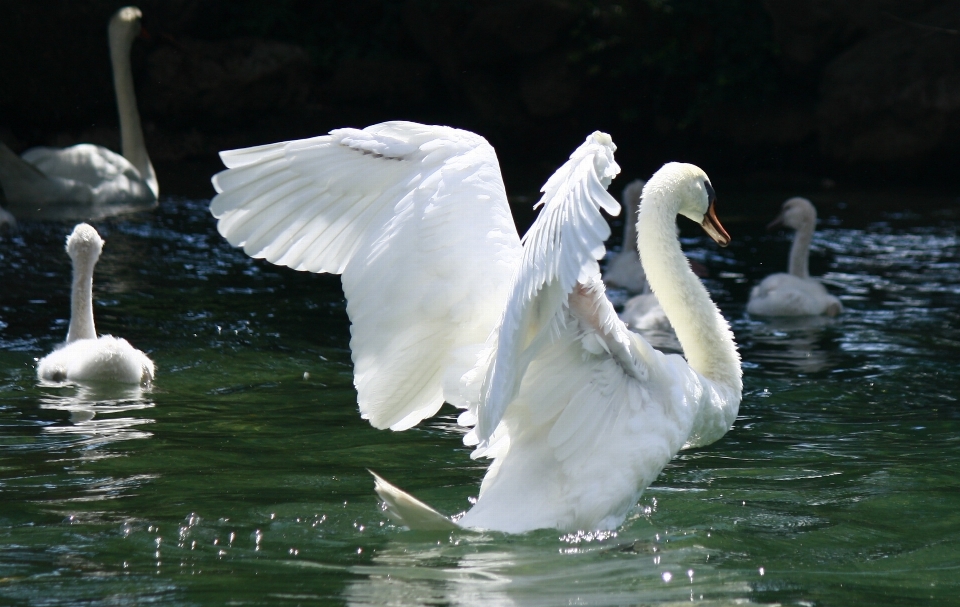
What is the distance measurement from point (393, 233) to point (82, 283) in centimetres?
317

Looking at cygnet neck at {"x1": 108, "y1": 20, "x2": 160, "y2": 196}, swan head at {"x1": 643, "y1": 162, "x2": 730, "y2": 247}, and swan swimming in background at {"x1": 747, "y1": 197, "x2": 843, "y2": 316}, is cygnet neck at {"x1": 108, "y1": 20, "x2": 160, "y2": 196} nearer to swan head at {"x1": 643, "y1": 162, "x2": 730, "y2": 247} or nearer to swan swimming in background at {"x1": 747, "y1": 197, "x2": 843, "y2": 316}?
swan swimming in background at {"x1": 747, "y1": 197, "x2": 843, "y2": 316}

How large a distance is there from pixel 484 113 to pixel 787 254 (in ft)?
20.4

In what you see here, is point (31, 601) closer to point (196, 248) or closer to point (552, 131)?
point (196, 248)

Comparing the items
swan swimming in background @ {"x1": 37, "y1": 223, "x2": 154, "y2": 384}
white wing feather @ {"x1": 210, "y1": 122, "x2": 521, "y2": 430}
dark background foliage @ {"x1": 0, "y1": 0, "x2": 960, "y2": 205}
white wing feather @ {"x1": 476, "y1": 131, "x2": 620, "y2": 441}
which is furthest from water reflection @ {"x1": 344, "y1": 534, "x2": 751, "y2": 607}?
dark background foliage @ {"x1": 0, "y1": 0, "x2": 960, "y2": 205}

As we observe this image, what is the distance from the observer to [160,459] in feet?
17.2

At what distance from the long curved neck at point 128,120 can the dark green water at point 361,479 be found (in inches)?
142

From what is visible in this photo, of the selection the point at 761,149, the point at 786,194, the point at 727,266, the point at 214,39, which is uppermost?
the point at 214,39

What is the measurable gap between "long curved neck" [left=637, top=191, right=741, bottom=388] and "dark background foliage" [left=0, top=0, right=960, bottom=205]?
10774mm

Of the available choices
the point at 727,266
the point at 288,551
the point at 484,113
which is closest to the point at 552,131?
the point at 484,113

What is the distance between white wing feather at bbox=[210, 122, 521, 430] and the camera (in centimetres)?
433

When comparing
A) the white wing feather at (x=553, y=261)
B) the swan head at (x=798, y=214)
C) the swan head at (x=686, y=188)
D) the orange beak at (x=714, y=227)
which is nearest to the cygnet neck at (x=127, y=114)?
the swan head at (x=798, y=214)

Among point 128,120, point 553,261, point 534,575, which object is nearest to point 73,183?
point 128,120

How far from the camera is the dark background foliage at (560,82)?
15625mm

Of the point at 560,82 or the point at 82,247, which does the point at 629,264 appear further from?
the point at 560,82
